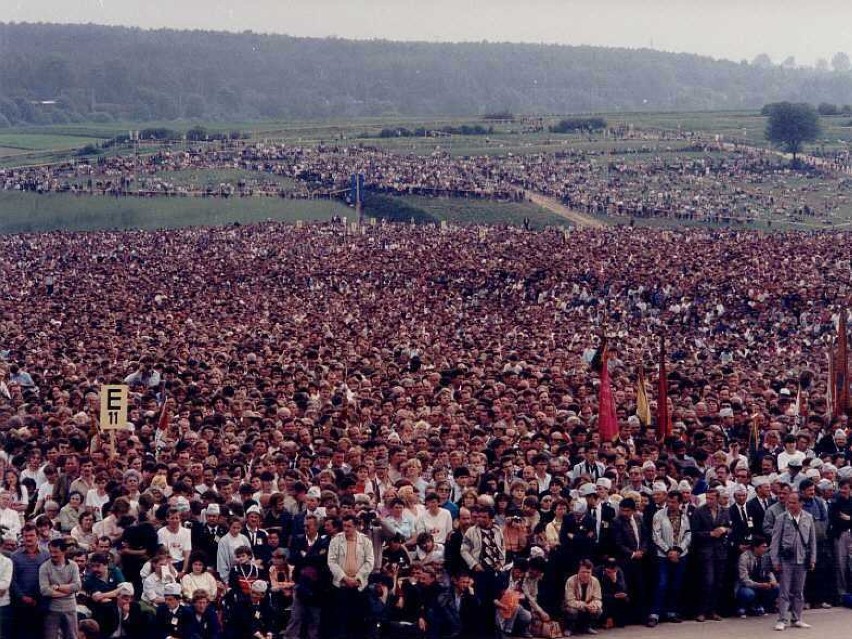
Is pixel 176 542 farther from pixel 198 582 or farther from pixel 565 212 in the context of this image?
pixel 565 212

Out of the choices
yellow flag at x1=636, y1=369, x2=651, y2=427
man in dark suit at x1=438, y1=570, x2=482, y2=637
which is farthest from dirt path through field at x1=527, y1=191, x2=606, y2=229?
man in dark suit at x1=438, y1=570, x2=482, y2=637

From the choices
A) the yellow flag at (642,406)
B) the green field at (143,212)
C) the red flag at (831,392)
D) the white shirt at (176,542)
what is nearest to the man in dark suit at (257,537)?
the white shirt at (176,542)

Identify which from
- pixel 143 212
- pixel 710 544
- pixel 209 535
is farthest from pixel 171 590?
pixel 143 212

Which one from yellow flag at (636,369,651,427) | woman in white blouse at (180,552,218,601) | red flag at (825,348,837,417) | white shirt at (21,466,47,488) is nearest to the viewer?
woman in white blouse at (180,552,218,601)

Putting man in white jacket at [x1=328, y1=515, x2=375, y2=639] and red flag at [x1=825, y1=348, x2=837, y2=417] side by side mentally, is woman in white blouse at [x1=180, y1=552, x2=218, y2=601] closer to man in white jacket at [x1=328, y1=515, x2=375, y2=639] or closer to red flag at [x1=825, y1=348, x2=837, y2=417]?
man in white jacket at [x1=328, y1=515, x2=375, y2=639]

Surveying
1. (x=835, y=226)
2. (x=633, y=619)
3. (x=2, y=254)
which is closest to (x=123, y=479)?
(x=633, y=619)

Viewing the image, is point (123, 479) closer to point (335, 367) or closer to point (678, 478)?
point (678, 478)
